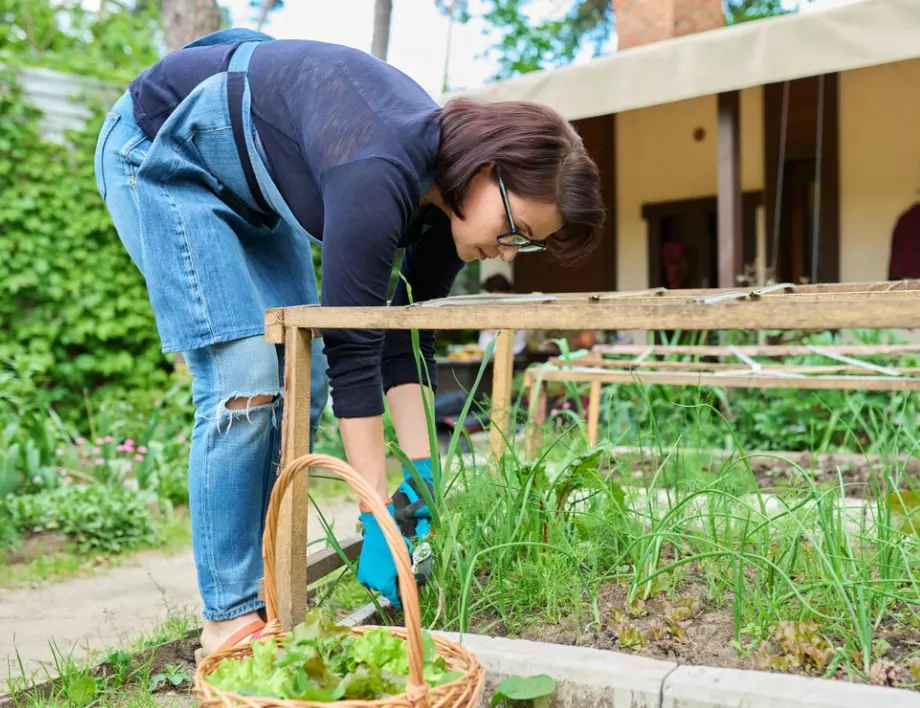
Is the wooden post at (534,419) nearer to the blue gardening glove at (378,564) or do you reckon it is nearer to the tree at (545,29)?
the blue gardening glove at (378,564)

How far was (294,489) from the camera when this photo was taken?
140cm

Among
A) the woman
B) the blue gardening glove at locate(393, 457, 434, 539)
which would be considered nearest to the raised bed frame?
the blue gardening glove at locate(393, 457, 434, 539)

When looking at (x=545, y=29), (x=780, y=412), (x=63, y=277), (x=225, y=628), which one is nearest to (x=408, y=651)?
(x=225, y=628)

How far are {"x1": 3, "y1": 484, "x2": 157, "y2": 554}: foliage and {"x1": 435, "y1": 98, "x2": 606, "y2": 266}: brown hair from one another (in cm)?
219

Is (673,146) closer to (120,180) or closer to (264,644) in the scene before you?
(120,180)

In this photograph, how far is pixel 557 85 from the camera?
482 centimetres

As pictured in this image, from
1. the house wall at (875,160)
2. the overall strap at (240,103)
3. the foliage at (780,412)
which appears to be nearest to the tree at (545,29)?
the house wall at (875,160)

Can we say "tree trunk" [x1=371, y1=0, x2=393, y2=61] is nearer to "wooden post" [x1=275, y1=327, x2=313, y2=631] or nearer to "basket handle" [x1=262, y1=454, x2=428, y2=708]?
"wooden post" [x1=275, y1=327, x2=313, y2=631]

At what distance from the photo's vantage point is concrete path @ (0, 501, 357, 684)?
210 cm

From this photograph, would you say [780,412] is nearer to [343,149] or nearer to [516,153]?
[516,153]

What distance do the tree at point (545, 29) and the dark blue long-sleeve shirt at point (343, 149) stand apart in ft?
43.9

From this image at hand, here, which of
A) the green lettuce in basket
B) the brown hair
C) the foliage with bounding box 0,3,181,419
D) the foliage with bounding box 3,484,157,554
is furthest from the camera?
the foliage with bounding box 0,3,181,419

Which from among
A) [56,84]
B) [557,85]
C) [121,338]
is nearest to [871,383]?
[557,85]

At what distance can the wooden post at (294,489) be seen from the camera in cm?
138
